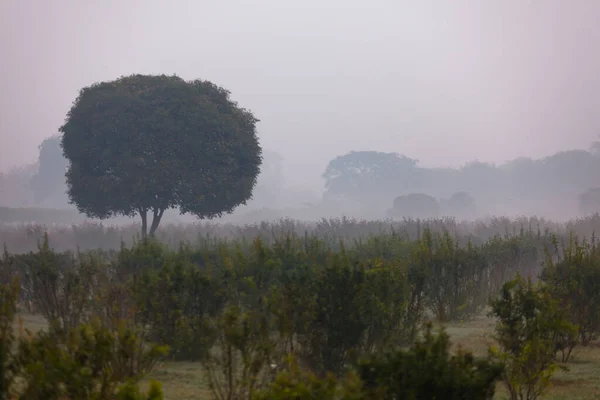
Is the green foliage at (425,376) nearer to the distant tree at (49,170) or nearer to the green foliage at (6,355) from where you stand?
the green foliage at (6,355)

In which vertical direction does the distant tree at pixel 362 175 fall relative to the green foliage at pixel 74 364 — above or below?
above

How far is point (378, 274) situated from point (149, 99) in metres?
27.7

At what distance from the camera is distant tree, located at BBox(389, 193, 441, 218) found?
10275cm

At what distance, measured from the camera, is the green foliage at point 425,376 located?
4.84 metres

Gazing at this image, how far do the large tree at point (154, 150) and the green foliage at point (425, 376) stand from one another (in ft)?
92.1

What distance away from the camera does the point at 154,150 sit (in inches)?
1302

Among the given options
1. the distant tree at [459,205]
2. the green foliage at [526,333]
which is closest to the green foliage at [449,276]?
the green foliage at [526,333]

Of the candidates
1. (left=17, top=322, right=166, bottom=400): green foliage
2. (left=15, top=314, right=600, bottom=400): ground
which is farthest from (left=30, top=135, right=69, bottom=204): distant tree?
(left=17, top=322, right=166, bottom=400): green foliage

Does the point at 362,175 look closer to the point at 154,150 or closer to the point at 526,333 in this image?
the point at 154,150

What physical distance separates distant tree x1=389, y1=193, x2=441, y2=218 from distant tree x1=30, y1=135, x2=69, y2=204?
177 ft

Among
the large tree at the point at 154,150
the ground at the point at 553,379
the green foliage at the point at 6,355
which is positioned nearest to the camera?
the green foliage at the point at 6,355

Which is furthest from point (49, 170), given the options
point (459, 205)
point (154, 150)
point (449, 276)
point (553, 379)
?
point (553, 379)

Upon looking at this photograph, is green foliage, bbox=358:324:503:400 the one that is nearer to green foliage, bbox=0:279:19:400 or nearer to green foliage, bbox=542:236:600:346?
green foliage, bbox=0:279:19:400

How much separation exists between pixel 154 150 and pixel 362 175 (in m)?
96.0
